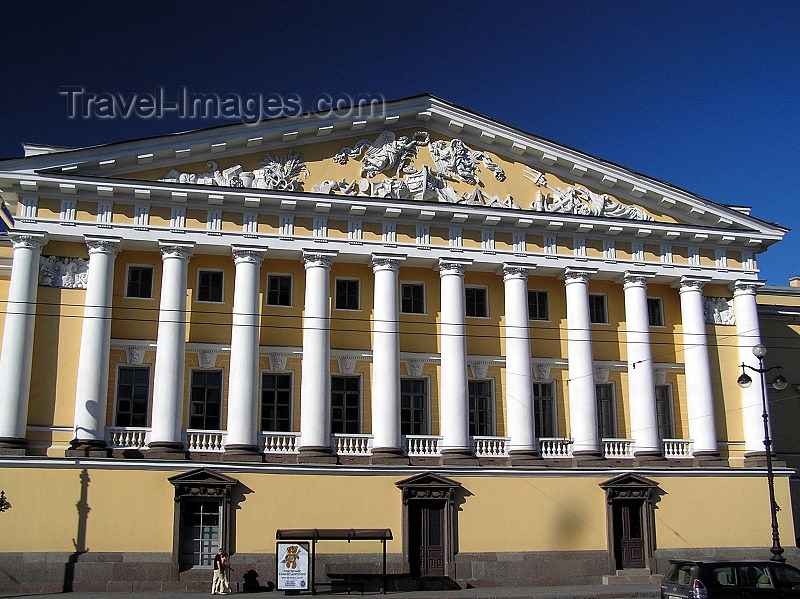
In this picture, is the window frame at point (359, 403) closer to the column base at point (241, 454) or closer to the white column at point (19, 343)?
the column base at point (241, 454)

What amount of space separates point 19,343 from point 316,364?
843 centimetres

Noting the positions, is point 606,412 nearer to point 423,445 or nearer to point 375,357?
point 423,445

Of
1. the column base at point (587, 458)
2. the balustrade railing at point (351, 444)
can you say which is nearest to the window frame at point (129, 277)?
the balustrade railing at point (351, 444)

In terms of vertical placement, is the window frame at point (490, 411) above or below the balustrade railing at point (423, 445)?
above

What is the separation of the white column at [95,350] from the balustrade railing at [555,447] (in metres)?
13.4

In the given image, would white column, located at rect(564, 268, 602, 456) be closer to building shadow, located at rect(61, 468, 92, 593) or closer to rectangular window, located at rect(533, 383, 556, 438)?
rectangular window, located at rect(533, 383, 556, 438)

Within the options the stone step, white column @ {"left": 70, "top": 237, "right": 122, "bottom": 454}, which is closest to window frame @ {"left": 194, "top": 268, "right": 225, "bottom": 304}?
white column @ {"left": 70, "top": 237, "right": 122, "bottom": 454}

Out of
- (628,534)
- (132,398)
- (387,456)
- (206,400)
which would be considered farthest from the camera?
(628,534)

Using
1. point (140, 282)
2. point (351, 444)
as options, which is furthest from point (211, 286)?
point (351, 444)

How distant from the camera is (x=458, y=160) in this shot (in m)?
30.8

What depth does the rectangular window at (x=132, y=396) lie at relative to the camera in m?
27.5

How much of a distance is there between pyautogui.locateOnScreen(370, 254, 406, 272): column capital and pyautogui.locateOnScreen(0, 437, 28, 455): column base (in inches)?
453

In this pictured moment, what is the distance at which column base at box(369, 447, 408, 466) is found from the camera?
90.1ft

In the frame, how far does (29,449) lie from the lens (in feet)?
84.9
